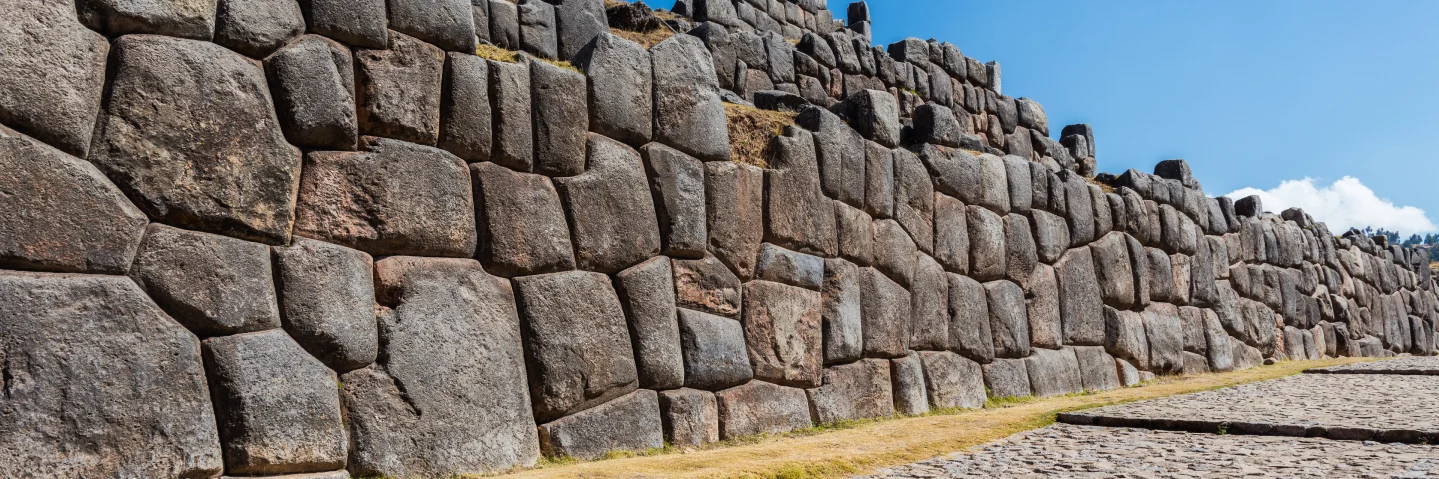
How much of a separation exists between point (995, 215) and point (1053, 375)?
1.46 m

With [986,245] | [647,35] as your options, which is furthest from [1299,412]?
[647,35]

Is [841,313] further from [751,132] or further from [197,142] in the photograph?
[197,142]

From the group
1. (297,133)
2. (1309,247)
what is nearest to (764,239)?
(297,133)

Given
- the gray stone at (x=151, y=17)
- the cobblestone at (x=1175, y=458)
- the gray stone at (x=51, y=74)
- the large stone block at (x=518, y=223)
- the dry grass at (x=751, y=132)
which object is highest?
the dry grass at (x=751, y=132)

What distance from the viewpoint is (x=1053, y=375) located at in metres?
9.35

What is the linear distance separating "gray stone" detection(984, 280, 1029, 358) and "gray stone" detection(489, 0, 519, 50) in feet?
13.7

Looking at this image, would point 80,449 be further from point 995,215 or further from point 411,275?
point 995,215

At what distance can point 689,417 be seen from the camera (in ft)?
19.3

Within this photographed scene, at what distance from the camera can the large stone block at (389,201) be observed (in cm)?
458

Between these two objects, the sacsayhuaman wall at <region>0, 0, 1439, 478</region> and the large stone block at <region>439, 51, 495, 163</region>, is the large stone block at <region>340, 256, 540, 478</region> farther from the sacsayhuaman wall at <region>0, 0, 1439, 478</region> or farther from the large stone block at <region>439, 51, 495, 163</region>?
the large stone block at <region>439, 51, 495, 163</region>

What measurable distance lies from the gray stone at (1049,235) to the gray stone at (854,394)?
2.83m

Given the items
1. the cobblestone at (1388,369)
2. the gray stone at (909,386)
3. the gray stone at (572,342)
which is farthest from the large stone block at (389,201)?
the cobblestone at (1388,369)

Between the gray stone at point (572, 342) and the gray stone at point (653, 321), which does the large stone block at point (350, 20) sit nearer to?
the gray stone at point (572, 342)

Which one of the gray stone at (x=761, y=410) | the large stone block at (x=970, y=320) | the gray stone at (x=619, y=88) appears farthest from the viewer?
the large stone block at (x=970, y=320)
